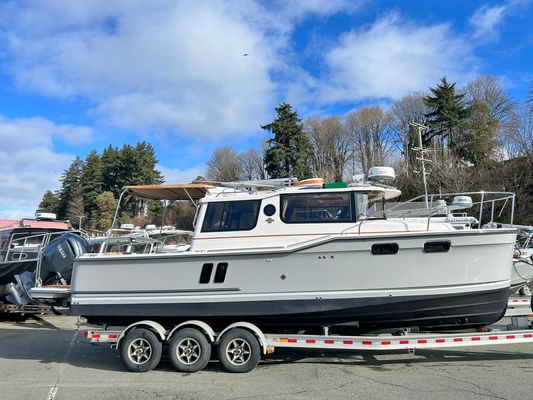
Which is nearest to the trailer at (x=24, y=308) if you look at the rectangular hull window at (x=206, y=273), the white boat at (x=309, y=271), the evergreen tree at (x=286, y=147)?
the white boat at (x=309, y=271)

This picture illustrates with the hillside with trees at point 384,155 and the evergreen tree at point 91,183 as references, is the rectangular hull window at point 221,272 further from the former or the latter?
the evergreen tree at point 91,183

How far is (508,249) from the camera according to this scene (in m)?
6.32

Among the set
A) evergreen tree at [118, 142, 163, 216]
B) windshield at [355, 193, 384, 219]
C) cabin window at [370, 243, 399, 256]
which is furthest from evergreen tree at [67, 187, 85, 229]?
cabin window at [370, 243, 399, 256]

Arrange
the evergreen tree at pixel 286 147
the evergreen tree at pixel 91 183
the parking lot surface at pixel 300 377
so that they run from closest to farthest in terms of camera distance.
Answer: the parking lot surface at pixel 300 377, the evergreen tree at pixel 286 147, the evergreen tree at pixel 91 183

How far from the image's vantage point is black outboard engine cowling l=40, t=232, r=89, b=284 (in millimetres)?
8828

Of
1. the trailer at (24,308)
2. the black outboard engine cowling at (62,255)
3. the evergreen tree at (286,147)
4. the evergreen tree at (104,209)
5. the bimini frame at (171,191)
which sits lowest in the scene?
the trailer at (24,308)

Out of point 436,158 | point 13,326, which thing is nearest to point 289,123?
point 436,158

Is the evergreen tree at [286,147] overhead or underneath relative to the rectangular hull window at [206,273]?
overhead

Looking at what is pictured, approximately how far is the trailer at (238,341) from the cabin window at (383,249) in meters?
1.22

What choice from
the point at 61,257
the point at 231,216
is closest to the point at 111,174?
the point at 61,257

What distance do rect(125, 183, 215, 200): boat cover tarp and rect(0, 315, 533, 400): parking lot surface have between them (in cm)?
288

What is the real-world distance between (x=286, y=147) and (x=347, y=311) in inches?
1501

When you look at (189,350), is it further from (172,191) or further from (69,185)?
(69,185)

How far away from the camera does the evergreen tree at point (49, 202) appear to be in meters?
78.4
